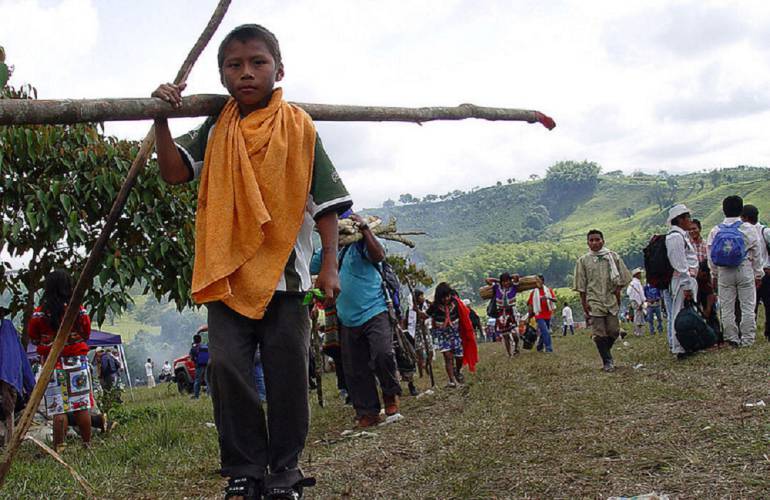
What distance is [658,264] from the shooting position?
910 cm

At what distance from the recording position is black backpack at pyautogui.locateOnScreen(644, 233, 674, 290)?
29.7 feet

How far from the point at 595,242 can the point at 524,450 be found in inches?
233

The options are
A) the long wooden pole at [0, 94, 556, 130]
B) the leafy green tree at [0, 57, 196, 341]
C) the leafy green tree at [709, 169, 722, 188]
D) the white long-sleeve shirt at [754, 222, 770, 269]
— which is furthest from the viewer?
the leafy green tree at [709, 169, 722, 188]

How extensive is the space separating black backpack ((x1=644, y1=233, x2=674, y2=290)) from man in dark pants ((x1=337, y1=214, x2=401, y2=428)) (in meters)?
4.14

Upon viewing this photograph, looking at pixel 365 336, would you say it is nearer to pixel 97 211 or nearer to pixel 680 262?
pixel 97 211

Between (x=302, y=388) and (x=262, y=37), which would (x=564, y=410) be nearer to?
(x=302, y=388)

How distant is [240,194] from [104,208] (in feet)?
13.0

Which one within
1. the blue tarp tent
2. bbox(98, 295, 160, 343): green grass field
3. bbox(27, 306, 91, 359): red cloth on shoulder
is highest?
bbox(27, 306, 91, 359): red cloth on shoulder

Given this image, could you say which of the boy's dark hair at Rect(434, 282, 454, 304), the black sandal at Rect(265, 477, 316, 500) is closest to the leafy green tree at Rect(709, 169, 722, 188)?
the boy's dark hair at Rect(434, 282, 454, 304)

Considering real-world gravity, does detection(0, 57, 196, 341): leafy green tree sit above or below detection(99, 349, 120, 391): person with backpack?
above

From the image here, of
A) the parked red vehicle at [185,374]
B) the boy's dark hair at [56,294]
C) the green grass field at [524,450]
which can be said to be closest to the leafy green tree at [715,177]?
the parked red vehicle at [185,374]

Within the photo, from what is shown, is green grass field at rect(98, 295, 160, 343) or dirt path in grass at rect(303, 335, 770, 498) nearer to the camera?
dirt path in grass at rect(303, 335, 770, 498)

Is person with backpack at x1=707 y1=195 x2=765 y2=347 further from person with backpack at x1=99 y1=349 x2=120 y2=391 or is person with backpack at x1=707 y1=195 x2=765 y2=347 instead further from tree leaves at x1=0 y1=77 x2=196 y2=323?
person with backpack at x1=99 y1=349 x2=120 y2=391

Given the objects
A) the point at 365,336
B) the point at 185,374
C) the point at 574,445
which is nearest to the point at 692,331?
the point at 365,336
